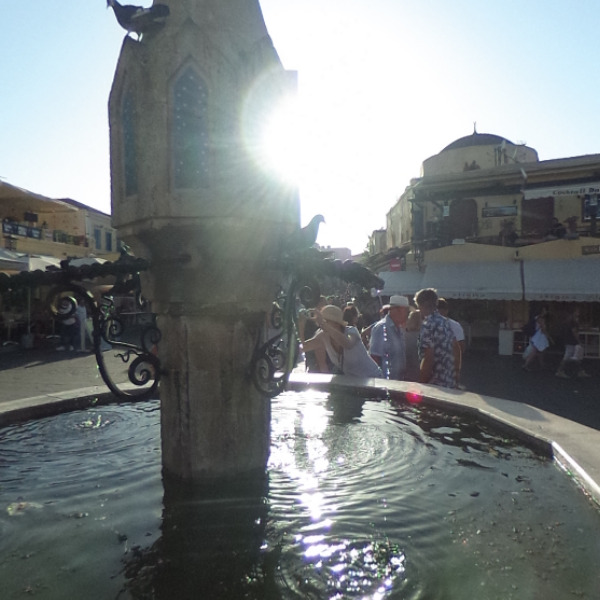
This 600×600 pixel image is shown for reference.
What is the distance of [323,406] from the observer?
184 inches

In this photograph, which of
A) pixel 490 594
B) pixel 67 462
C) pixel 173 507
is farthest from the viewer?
pixel 67 462

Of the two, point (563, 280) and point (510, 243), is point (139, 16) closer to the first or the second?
point (563, 280)

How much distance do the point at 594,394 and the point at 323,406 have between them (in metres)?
7.20

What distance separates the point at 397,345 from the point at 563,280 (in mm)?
12261

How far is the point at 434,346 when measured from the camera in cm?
526

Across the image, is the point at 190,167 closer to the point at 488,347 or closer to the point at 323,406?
the point at 323,406

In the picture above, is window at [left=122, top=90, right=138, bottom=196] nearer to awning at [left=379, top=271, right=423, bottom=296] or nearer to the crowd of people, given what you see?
the crowd of people

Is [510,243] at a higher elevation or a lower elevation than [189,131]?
higher

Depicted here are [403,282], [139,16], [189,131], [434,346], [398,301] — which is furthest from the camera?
[403,282]

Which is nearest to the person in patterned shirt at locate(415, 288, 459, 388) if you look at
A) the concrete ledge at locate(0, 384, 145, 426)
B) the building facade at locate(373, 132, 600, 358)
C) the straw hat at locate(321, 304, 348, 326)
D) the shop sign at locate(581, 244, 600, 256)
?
the straw hat at locate(321, 304, 348, 326)

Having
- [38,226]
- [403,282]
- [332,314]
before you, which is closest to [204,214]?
[332,314]

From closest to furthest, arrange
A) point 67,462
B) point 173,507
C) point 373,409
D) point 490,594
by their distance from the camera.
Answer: point 490,594
point 173,507
point 67,462
point 373,409

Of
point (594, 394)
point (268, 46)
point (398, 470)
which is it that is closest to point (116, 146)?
point (268, 46)

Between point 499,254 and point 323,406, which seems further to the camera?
point 499,254
